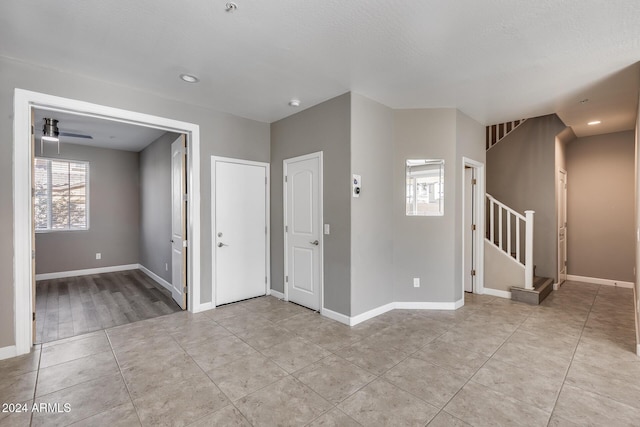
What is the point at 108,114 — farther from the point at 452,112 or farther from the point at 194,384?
the point at 452,112

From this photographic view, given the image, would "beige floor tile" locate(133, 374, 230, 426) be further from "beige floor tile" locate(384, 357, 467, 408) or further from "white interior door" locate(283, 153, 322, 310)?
"white interior door" locate(283, 153, 322, 310)

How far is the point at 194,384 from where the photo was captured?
2330mm

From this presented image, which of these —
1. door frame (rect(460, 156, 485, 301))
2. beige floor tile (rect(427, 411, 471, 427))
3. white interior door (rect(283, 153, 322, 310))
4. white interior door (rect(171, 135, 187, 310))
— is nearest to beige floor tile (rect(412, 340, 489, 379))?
beige floor tile (rect(427, 411, 471, 427))

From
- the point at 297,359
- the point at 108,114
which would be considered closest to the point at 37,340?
the point at 108,114

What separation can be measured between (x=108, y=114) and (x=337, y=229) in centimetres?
284

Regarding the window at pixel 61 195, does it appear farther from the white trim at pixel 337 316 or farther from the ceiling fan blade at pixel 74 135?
the white trim at pixel 337 316

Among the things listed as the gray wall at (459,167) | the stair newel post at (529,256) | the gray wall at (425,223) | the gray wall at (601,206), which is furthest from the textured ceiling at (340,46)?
the gray wall at (601,206)

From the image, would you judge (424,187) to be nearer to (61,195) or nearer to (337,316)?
(337,316)

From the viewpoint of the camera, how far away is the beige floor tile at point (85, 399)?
6.46 ft

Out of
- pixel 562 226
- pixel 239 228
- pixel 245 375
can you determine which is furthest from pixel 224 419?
pixel 562 226

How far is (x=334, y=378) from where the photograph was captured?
241 cm

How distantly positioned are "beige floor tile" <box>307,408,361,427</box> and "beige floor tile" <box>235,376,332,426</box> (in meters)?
0.04

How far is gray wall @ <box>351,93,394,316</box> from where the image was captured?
11.7 ft

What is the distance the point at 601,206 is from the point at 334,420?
→ 638 centimetres
